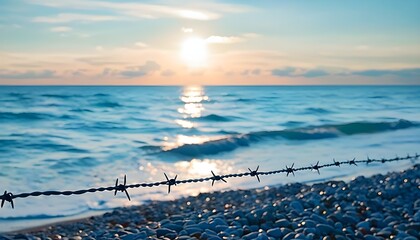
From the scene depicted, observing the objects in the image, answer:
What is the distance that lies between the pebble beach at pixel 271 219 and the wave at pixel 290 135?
8168 millimetres

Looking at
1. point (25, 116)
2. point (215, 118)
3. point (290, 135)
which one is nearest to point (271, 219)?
point (290, 135)

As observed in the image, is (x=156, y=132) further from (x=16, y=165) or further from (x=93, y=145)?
(x=16, y=165)

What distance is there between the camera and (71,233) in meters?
6.57

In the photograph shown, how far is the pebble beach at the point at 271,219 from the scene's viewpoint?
17.1 ft

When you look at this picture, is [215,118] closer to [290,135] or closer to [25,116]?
[290,135]

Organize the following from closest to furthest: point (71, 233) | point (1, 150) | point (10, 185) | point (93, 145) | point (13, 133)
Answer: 1. point (71, 233)
2. point (10, 185)
3. point (1, 150)
4. point (93, 145)
5. point (13, 133)

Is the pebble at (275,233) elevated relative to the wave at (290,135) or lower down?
lower down

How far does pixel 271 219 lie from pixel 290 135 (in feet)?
54.5

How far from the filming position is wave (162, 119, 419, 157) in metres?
17.1

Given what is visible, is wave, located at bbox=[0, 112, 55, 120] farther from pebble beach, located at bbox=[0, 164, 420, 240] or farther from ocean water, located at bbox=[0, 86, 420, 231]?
pebble beach, located at bbox=[0, 164, 420, 240]

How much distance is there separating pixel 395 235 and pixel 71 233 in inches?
167

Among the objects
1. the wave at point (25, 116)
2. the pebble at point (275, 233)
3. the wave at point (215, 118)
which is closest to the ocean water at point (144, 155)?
the wave at point (25, 116)

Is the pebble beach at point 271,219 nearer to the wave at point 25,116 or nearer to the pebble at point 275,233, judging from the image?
the pebble at point 275,233

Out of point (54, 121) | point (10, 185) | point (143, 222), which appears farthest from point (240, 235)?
point (54, 121)
